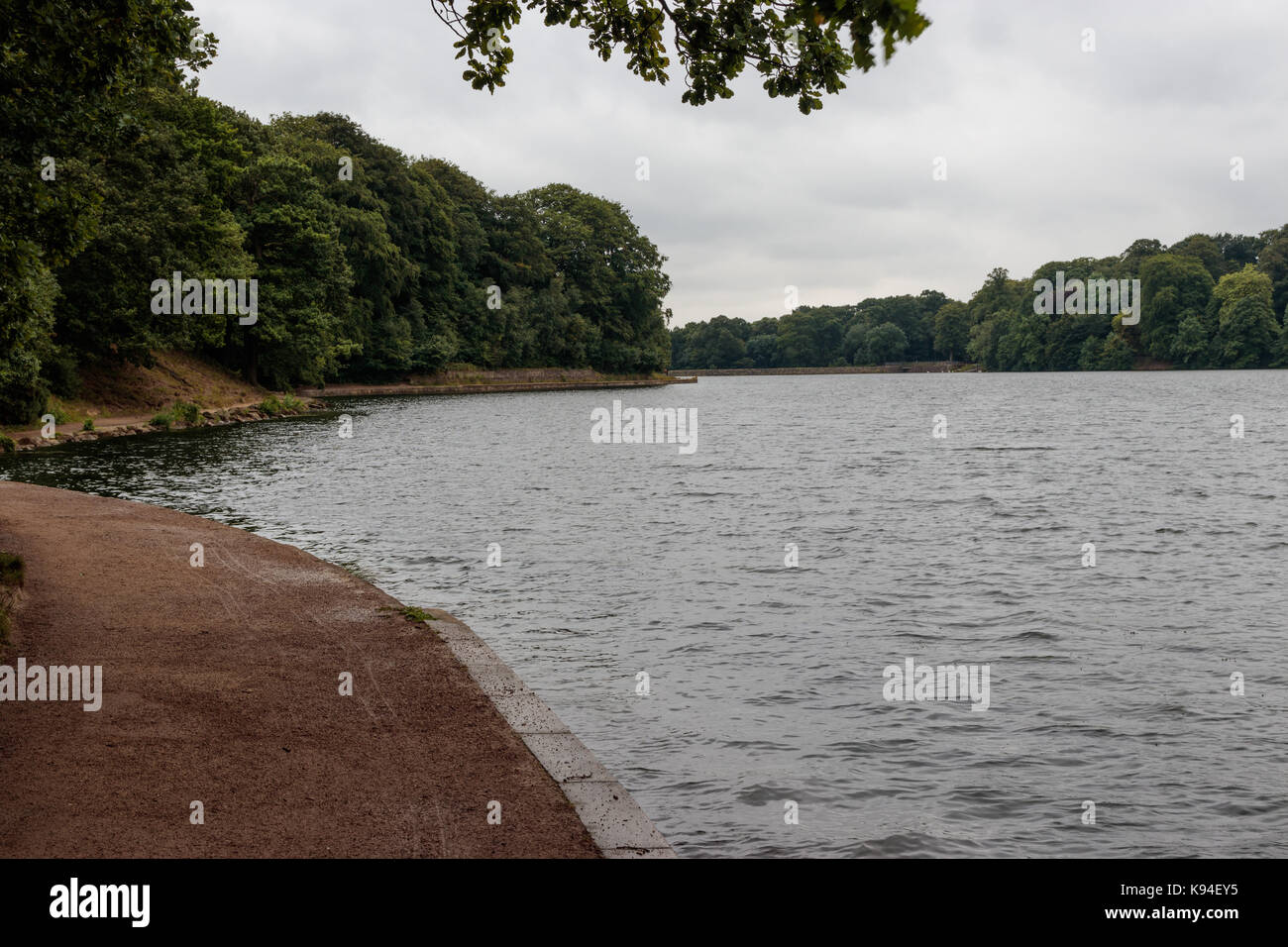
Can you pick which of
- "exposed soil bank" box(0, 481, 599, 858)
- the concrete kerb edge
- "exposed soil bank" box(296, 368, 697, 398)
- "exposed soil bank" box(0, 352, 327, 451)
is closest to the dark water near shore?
the concrete kerb edge

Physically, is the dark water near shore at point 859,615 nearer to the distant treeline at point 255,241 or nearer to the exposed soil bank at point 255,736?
the exposed soil bank at point 255,736

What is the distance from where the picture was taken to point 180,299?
48469 millimetres

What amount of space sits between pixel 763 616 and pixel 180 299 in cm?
4286

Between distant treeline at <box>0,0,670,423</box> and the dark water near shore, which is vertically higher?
distant treeline at <box>0,0,670,423</box>

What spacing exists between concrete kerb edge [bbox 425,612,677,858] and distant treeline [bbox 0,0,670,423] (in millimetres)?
7371

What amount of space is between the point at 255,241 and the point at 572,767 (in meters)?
69.8

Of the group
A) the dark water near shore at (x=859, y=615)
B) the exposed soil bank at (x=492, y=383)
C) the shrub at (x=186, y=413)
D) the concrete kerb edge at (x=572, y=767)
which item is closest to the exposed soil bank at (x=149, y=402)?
the shrub at (x=186, y=413)

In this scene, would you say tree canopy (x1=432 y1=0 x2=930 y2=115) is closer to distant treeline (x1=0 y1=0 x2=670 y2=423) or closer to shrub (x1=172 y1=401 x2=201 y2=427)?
distant treeline (x1=0 y1=0 x2=670 y2=423)

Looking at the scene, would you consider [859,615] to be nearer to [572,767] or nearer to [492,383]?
[572,767]

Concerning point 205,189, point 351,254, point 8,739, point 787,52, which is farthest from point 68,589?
point 351,254

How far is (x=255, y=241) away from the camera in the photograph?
229 feet

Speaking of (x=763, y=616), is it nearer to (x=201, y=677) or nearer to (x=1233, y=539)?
(x=201, y=677)

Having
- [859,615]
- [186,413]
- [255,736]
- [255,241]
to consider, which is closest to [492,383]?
[255,241]

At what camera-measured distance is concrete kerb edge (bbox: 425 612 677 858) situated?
6.30 metres
